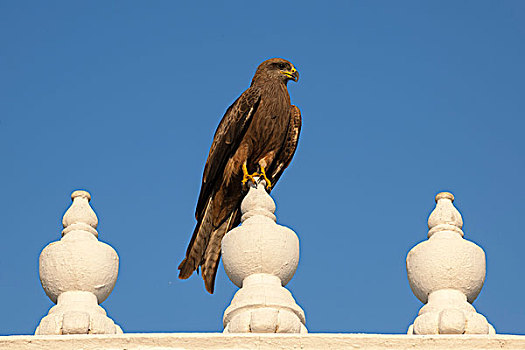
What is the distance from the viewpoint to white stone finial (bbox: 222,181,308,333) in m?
7.14

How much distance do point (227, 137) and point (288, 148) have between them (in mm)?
941

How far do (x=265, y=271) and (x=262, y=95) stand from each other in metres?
5.29

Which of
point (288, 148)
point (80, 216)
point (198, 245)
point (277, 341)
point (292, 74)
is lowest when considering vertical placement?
point (277, 341)

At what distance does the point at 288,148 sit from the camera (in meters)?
12.7

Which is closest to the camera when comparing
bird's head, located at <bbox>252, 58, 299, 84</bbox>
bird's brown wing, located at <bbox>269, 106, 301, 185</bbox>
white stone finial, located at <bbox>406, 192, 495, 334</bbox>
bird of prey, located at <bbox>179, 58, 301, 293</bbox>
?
white stone finial, located at <bbox>406, 192, 495, 334</bbox>

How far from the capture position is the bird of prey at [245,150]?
1113cm

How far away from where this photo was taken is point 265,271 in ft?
24.9

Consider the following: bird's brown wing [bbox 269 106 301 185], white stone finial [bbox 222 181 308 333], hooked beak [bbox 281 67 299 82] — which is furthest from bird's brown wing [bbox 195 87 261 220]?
white stone finial [bbox 222 181 308 333]

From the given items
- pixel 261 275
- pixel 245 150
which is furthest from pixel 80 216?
pixel 245 150

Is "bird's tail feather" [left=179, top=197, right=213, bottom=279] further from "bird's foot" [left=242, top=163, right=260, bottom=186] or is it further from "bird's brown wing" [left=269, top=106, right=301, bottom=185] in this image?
"bird's brown wing" [left=269, top=106, right=301, bottom=185]

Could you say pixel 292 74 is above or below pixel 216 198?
above

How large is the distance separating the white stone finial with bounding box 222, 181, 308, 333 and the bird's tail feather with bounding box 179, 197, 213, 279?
98.1 inches

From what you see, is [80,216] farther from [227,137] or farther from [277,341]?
[227,137]

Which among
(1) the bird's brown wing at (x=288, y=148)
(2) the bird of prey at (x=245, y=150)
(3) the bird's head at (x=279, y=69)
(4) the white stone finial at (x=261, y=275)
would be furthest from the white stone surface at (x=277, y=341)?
(3) the bird's head at (x=279, y=69)
